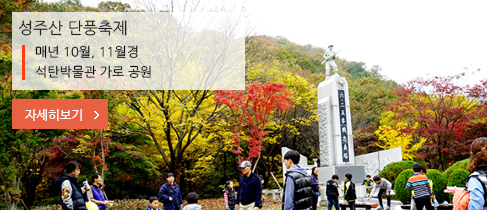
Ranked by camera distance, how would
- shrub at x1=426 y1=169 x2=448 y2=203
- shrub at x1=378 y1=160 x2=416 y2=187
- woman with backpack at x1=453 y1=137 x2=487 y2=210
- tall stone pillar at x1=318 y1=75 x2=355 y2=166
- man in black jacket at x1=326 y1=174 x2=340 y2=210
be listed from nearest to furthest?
woman with backpack at x1=453 y1=137 x2=487 y2=210, man in black jacket at x1=326 y1=174 x2=340 y2=210, shrub at x1=426 y1=169 x2=448 y2=203, shrub at x1=378 y1=160 x2=416 y2=187, tall stone pillar at x1=318 y1=75 x2=355 y2=166

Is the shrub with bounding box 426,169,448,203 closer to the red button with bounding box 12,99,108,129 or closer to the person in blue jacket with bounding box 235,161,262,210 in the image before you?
the person in blue jacket with bounding box 235,161,262,210

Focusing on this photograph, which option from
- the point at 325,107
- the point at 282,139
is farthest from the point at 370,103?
the point at 325,107

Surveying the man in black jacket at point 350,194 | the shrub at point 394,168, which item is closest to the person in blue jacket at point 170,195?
the man in black jacket at point 350,194

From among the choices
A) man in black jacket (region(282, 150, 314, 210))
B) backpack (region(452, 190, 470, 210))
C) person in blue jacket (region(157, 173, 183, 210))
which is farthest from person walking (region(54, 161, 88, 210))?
backpack (region(452, 190, 470, 210))

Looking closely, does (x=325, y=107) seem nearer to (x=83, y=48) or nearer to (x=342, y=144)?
(x=342, y=144)

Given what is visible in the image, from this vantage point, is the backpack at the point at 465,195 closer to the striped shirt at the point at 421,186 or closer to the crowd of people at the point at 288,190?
the crowd of people at the point at 288,190

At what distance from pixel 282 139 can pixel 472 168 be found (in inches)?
756

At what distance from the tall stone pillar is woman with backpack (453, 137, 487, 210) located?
1057cm

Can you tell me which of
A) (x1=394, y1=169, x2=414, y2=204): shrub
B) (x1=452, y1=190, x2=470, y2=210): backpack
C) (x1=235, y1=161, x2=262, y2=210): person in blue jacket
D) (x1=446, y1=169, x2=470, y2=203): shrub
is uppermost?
(x1=452, y1=190, x2=470, y2=210): backpack

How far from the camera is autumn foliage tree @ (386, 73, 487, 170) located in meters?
16.4

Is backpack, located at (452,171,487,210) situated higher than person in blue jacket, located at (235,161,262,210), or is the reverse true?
backpack, located at (452,171,487,210)

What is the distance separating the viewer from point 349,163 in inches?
522

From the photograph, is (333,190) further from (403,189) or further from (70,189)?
Answer: (70,189)

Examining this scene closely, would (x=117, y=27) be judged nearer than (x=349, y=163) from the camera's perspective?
Yes
